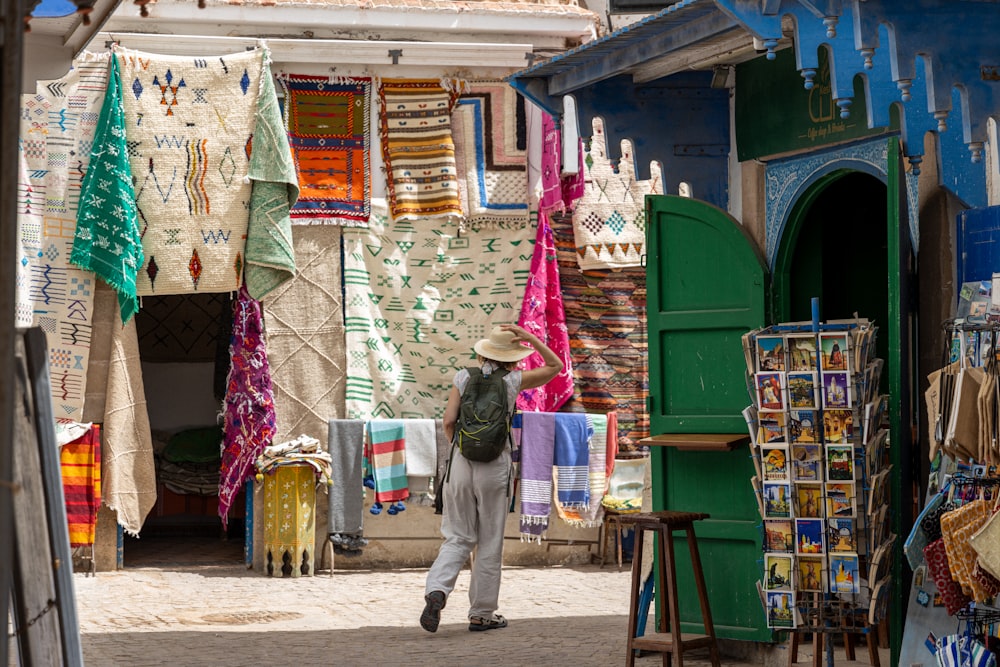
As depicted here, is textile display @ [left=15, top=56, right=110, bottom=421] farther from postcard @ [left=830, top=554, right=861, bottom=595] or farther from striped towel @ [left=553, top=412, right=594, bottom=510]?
postcard @ [left=830, top=554, right=861, bottom=595]

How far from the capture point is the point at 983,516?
5609 mm

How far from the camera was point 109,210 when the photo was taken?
36.4 ft

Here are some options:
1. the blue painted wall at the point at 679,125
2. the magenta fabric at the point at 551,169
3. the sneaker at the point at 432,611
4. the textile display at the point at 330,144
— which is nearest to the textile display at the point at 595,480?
the magenta fabric at the point at 551,169

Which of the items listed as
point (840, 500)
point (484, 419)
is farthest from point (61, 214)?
point (840, 500)

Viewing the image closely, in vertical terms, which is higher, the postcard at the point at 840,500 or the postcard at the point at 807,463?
the postcard at the point at 807,463

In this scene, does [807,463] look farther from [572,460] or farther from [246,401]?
[246,401]

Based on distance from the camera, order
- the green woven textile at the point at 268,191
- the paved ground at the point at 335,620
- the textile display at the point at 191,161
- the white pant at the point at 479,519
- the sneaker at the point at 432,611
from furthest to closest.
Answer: the green woven textile at the point at 268,191 < the textile display at the point at 191,161 < the white pant at the point at 479,519 < the sneaker at the point at 432,611 < the paved ground at the point at 335,620

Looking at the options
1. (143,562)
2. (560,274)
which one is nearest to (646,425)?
(560,274)

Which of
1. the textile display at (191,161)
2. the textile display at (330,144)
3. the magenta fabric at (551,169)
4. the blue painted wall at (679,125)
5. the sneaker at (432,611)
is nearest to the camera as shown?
the blue painted wall at (679,125)

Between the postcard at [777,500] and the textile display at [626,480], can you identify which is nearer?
the postcard at [777,500]

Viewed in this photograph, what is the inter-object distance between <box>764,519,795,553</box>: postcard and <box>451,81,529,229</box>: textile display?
5778 millimetres

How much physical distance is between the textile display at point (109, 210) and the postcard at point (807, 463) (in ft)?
20.7

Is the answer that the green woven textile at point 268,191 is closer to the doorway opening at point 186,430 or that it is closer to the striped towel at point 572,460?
the doorway opening at point 186,430

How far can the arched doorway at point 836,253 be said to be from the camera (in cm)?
768
